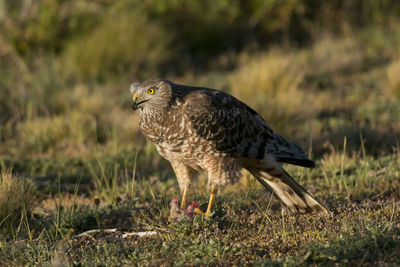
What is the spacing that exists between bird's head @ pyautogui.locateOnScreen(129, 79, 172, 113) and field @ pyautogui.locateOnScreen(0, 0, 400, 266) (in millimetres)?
926

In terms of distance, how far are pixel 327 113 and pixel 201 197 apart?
453 cm

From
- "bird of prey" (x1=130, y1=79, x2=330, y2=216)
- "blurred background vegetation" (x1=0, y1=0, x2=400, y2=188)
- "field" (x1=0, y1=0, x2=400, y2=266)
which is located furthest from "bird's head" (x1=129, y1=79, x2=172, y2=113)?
"blurred background vegetation" (x1=0, y1=0, x2=400, y2=188)

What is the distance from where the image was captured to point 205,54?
45.2 ft

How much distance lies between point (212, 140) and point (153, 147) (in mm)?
3109

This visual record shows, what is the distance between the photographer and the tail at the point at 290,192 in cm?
500

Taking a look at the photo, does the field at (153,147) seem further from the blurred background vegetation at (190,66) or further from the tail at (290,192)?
the tail at (290,192)

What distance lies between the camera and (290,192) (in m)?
5.23

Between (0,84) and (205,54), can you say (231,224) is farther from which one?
(205,54)

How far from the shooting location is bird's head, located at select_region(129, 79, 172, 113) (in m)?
4.86

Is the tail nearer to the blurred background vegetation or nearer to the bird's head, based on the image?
the bird's head

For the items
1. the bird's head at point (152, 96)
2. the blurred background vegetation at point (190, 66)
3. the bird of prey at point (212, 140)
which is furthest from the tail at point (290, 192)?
the blurred background vegetation at point (190, 66)

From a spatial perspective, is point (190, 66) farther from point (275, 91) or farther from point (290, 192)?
point (290, 192)

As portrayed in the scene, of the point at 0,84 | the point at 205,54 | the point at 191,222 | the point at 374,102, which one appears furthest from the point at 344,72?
the point at 191,222

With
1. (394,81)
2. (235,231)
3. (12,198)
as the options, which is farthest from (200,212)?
Result: (394,81)
